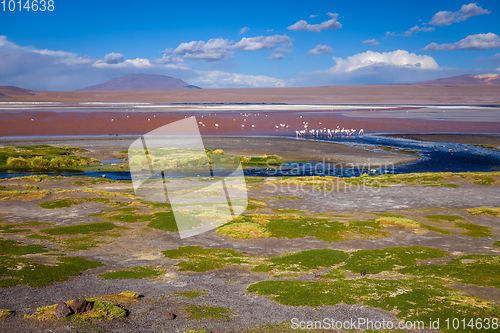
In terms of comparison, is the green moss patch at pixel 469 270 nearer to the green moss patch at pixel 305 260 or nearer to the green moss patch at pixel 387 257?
the green moss patch at pixel 387 257

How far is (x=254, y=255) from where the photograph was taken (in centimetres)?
1656

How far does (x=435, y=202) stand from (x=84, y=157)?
3864 cm

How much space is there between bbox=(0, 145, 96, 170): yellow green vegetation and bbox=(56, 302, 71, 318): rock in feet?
119

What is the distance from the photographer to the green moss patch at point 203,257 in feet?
48.8

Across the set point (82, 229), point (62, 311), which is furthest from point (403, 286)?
point (82, 229)

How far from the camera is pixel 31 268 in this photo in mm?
13602

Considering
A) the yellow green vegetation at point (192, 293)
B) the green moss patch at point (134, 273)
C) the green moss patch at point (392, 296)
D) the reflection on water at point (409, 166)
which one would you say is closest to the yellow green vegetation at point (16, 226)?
the green moss patch at point (134, 273)

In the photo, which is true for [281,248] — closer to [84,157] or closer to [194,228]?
[194,228]

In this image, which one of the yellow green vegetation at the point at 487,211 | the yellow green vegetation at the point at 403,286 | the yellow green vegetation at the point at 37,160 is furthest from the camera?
the yellow green vegetation at the point at 37,160

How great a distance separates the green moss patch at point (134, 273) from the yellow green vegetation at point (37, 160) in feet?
108

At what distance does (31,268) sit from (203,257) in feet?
20.6

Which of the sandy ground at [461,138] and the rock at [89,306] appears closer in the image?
the rock at [89,306]

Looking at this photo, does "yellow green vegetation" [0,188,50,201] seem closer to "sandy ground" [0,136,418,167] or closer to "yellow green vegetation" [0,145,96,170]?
"yellow green vegetation" [0,145,96,170]

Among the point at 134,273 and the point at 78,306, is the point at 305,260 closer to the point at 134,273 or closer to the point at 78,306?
the point at 134,273
